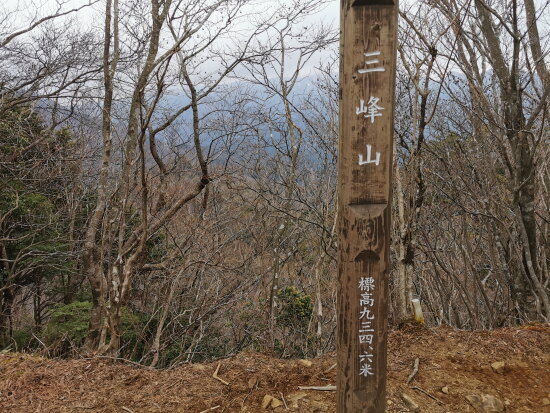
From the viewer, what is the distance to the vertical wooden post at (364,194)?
1.61m

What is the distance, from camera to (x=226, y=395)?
7.82 ft

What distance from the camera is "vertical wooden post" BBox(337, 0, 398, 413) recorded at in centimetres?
161

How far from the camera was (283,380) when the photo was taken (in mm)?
2469

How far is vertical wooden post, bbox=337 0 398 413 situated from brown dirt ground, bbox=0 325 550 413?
27.0 inches

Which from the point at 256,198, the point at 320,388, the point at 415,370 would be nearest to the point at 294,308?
the point at 256,198

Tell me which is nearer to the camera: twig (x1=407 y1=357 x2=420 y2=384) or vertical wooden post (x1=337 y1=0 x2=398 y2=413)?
vertical wooden post (x1=337 y1=0 x2=398 y2=413)

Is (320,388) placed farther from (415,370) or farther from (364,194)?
(364,194)

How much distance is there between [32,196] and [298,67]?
18.0 feet

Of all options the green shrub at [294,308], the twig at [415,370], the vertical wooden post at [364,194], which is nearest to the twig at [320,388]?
the twig at [415,370]

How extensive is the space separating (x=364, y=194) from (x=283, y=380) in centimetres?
141

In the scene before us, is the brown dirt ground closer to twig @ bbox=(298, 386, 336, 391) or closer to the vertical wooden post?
twig @ bbox=(298, 386, 336, 391)

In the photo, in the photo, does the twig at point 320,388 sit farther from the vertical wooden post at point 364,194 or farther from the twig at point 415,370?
the vertical wooden post at point 364,194

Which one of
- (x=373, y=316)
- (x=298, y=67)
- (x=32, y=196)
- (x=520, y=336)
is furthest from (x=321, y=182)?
(x=373, y=316)

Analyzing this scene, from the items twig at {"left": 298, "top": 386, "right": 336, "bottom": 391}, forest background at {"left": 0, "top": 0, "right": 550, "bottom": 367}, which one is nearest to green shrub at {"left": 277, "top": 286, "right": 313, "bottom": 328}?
forest background at {"left": 0, "top": 0, "right": 550, "bottom": 367}
